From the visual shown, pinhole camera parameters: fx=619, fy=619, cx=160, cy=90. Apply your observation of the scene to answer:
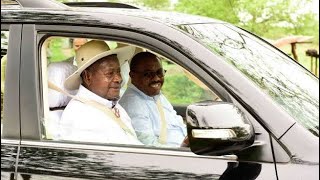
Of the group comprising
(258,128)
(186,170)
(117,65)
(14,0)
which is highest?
(14,0)

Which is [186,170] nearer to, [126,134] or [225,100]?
[225,100]

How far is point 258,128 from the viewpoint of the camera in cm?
222

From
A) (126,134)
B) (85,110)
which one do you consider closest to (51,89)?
(85,110)

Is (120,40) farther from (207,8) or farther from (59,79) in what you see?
(207,8)

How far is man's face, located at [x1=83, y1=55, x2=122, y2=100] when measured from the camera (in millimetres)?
3012

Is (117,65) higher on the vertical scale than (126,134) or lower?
higher

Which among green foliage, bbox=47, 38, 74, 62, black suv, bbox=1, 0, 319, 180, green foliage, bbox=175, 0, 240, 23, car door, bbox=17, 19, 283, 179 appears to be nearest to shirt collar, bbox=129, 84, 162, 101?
green foliage, bbox=47, 38, 74, 62

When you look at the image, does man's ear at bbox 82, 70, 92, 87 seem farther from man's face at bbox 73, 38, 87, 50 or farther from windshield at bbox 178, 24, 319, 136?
windshield at bbox 178, 24, 319, 136

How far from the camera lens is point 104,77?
304cm

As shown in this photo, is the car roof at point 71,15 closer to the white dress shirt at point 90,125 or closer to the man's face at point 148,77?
the white dress shirt at point 90,125

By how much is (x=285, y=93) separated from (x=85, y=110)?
0.90 meters

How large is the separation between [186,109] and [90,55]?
2.67 feet

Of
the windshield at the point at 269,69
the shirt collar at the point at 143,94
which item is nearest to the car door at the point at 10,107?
the windshield at the point at 269,69

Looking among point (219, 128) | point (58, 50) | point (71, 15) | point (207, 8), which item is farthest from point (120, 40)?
point (207, 8)
